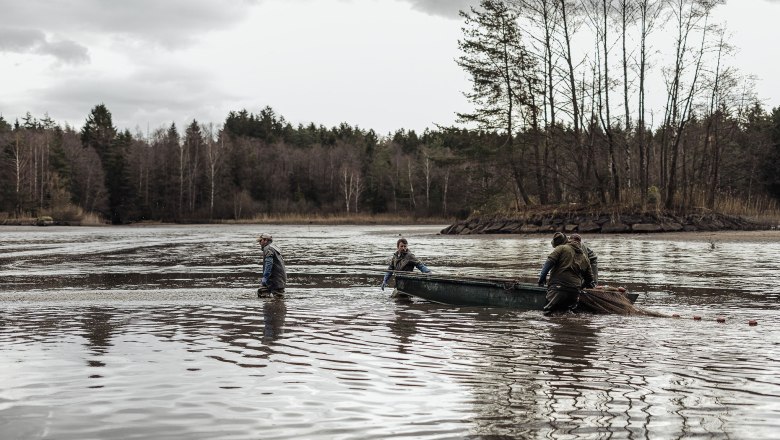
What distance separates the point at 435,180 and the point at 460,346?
104256 millimetres

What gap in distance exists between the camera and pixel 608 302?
13016 millimetres

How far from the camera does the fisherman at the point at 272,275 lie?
15.5 m

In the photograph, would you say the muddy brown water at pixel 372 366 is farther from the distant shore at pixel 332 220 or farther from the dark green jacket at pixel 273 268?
the distant shore at pixel 332 220

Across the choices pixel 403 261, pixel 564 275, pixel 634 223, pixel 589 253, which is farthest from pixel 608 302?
pixel 634 223

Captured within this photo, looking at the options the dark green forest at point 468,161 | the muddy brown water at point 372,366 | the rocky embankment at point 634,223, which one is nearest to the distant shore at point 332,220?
the dark green forest at point 468,161

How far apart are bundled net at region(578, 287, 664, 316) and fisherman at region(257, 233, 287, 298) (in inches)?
249

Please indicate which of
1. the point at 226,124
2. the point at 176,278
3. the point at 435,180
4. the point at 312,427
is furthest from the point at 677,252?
the point at 226,124

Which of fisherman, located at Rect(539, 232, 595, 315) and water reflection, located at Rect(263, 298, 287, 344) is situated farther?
fisherman, located at Rect(539, 232, 595, 315)

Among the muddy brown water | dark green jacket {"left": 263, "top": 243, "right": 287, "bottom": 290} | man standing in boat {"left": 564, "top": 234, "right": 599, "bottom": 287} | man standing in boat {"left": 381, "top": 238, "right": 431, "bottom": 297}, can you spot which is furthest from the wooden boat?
dark green jacket {"left": 263, "top": 243, "right": 287, "bottom": 290}

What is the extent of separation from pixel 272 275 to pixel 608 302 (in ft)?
22.8

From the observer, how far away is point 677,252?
28.9 metres

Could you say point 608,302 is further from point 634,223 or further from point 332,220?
point 332,220

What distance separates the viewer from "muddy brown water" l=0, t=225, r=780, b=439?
6.14 meters

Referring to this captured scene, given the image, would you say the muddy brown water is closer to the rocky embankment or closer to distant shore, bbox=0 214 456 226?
the rocky embankment
